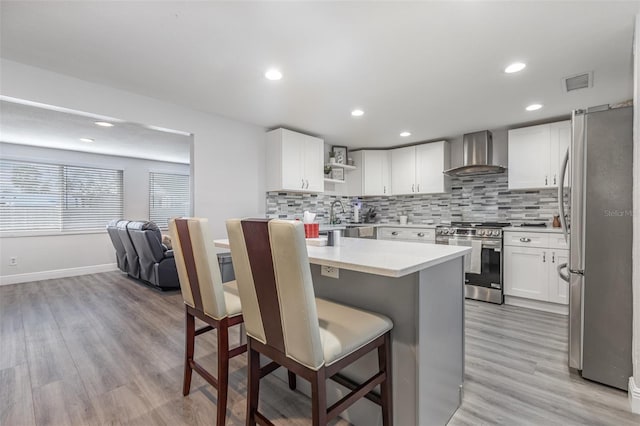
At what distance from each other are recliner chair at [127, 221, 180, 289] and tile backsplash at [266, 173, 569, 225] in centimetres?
156

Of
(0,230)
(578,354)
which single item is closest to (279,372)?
(578,354)

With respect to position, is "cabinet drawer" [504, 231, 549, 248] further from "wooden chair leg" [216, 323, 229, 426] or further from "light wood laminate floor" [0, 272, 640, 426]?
"wooden chair leg" [216, 323, 229, 426]

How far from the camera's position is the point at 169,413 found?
1654 mm

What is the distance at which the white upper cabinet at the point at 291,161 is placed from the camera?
13.0 ft

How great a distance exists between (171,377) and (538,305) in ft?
12.3

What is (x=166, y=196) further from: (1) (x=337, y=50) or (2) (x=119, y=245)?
(1) (x=337, y=50)

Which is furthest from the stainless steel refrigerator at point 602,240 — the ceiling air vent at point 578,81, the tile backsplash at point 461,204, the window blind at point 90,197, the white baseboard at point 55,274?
the window blind at point 90,197

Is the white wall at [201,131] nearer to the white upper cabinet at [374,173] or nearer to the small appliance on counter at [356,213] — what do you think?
the white upper cabinet at [374,173]

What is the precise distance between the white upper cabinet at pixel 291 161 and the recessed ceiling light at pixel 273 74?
1363mm

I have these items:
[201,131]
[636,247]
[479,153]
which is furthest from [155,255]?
[636,247]

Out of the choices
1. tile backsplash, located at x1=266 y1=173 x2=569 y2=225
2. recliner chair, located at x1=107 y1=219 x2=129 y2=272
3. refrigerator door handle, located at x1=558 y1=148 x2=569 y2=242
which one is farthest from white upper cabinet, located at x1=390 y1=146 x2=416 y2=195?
recliner chair, located at x1=107 y1=219 x2=129 y2=272

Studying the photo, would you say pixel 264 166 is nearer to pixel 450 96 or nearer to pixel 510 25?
pixel 450 96

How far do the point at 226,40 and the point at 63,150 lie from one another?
5.22 metres

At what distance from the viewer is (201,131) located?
350 cm
